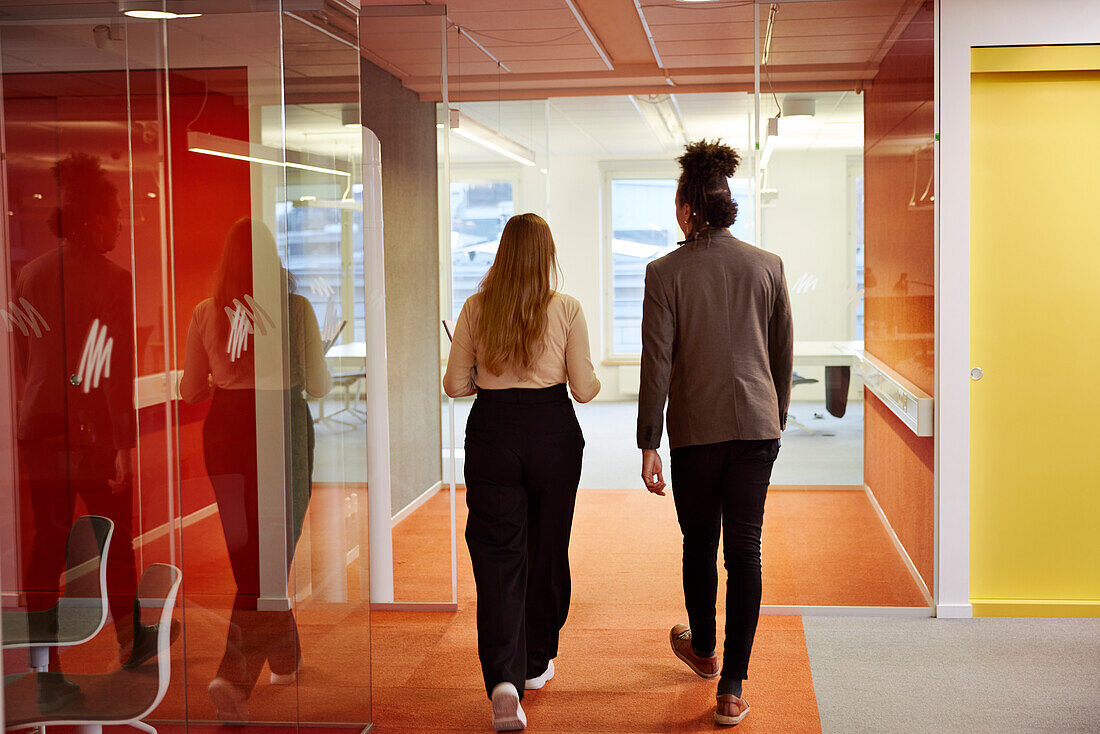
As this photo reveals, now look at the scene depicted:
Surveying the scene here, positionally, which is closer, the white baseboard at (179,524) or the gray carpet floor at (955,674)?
the white baseboard at (179,524)

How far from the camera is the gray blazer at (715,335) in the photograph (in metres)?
3.07

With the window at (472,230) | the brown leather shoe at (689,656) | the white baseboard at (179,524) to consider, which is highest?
the window at (472,230)

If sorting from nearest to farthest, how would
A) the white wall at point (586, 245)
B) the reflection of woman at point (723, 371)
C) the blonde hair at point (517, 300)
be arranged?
the blonde hair at point (517, 300) < the reflection of woman at point (723, 371) < the white wall at point (586, 245)

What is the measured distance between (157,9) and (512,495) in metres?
1.62

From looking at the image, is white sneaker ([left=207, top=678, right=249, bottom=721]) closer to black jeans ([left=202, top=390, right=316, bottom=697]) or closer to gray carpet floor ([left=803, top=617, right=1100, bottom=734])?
black jeans ([left=202, top=390, right=316, bottom=697])

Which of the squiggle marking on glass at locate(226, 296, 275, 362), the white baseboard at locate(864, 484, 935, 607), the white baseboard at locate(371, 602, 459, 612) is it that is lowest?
the white baseboard at locate(371, 602, 459, 612)

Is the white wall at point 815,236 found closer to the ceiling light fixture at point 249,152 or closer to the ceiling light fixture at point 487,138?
the ceiling light fixture at point 487,138

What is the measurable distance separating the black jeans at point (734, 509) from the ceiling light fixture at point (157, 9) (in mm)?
1830

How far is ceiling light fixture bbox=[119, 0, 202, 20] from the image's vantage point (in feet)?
7.15

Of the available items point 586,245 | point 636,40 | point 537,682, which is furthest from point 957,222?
point 586,245

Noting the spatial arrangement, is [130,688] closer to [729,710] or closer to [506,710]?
[506,710]

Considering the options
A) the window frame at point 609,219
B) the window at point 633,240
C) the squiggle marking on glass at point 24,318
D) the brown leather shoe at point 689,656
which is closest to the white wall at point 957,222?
the brown leather shoe at point 689,656

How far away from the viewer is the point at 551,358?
304 cm

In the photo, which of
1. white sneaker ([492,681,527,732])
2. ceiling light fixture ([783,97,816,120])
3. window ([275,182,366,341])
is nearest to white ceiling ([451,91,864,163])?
ceiling light fixture ([783,97,816,120])
